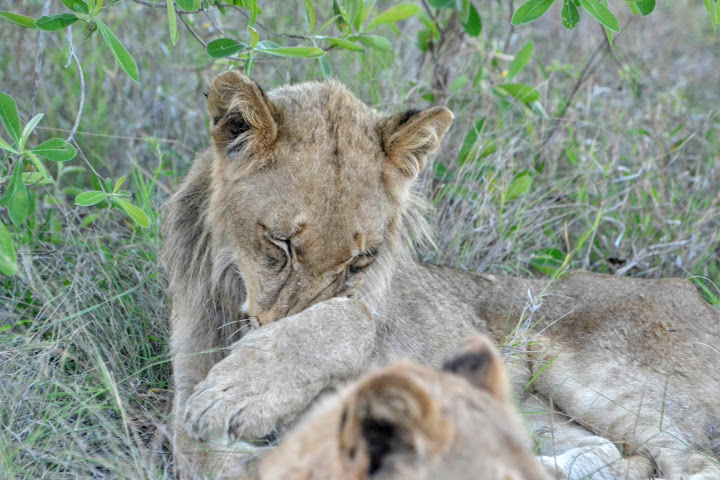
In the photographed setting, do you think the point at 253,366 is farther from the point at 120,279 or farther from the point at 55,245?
the point at 55,245

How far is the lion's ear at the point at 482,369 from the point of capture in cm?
209

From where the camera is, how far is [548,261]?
18.3 feet

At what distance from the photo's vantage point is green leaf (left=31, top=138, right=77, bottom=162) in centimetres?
361

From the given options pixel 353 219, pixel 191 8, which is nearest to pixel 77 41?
pixel 191 8

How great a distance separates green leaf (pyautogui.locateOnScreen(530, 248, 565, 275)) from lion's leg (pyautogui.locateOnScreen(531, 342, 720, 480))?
1.10m

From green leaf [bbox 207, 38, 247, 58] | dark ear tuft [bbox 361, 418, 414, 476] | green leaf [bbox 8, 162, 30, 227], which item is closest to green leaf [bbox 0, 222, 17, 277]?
green leaf [bbox 8, 162, 30, 227]

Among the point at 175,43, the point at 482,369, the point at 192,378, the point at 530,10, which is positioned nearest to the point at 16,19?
the point at 175,43

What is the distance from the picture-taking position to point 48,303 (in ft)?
12.7

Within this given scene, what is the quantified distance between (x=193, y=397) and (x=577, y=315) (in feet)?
7.97

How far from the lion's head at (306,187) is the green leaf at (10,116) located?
0.83 metres

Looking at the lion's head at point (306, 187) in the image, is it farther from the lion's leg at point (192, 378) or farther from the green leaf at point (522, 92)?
the green leaf at point (522, 92)

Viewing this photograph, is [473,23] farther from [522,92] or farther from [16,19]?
[16,19]

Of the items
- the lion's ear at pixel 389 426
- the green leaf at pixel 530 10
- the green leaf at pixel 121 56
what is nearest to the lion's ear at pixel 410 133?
the green leaf at pixel 530 10

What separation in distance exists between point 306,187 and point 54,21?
136 centimetres
